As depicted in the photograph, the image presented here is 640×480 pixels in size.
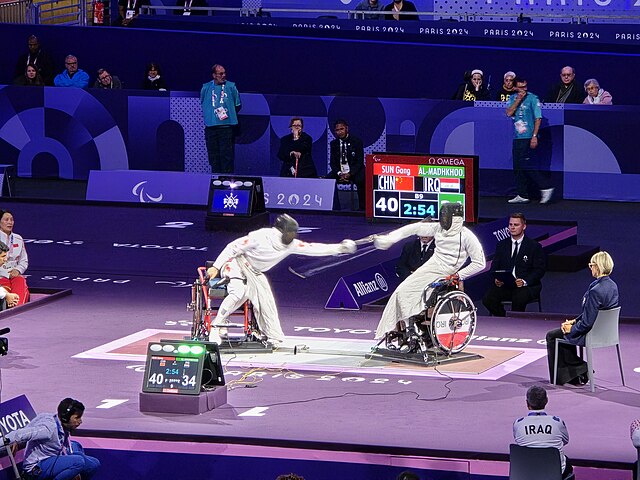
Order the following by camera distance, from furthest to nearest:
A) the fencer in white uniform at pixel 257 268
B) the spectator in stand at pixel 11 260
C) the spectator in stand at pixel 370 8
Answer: the spectator in stand at pixel 370 8 < the spectator in stand at pixel 11 260 < the fencer in white uniform at pixel 257 268

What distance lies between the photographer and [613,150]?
24094mm

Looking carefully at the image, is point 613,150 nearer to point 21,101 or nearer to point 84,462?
point 21,101

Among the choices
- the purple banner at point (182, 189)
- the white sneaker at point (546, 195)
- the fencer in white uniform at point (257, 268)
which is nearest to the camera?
the fencer in white uniform at point (257, 268)

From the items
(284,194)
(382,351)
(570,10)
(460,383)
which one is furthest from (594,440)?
(570,10)

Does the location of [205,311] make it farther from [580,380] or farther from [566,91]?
[566,91]

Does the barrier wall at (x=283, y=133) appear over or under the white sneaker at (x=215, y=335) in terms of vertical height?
over

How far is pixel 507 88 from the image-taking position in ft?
79.9

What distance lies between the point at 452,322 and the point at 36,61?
46.6 ft

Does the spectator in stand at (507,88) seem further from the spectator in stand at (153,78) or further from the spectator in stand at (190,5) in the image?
the spectator in stand at (190,5)

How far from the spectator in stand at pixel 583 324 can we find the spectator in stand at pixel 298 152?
34.5 feet

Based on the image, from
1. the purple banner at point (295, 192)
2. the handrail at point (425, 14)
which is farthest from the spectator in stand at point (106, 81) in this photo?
the purple banner at point (295, 192)

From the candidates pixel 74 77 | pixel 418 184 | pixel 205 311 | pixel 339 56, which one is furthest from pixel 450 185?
pixel 74 77

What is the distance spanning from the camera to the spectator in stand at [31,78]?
26.7 m

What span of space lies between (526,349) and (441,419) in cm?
299
